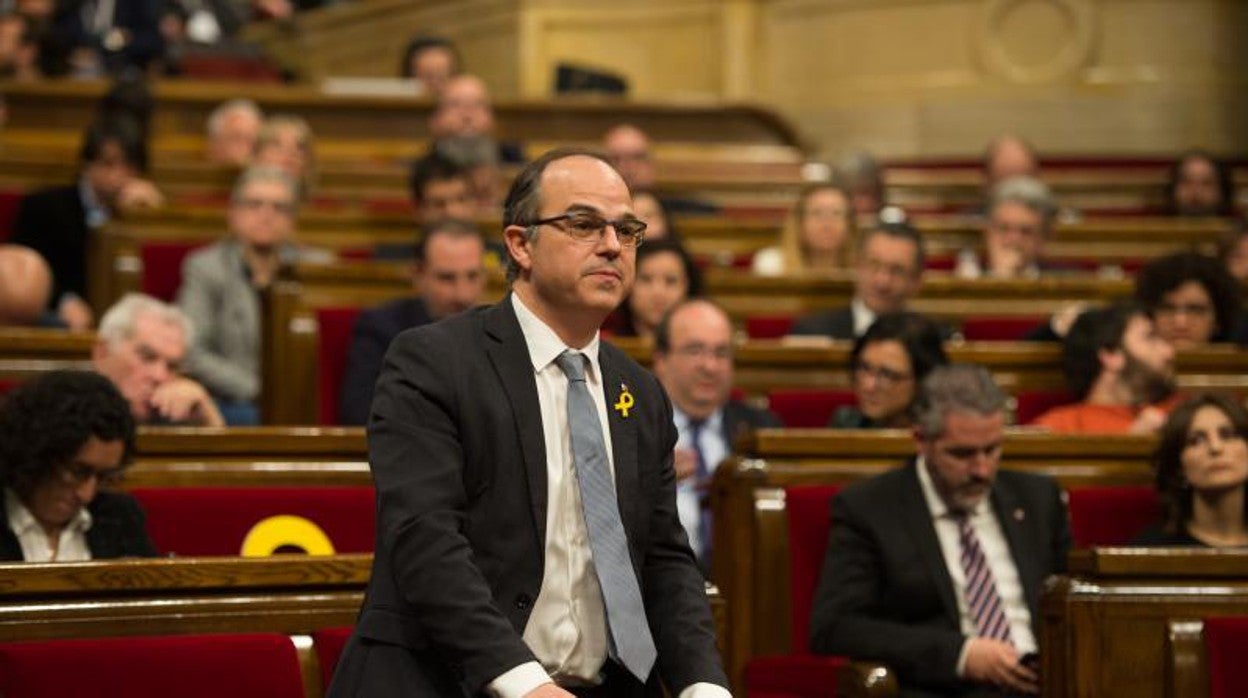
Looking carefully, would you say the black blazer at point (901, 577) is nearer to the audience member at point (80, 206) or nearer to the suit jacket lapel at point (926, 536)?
the suit jacket lapel at point (926, 536)

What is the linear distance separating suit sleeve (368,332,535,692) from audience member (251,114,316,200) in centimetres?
403

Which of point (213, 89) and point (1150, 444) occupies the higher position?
point (213, 89)

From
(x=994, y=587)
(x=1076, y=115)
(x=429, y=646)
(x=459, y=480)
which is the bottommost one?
(x=994, y=587)

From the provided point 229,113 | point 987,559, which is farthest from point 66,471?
point 229,113

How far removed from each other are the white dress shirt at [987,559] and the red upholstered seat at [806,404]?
90cm

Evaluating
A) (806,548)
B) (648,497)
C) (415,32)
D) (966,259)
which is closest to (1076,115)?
(966,259)

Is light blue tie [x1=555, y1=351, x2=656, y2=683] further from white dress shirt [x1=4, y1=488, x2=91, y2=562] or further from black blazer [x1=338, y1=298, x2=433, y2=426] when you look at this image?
black blazer [x1=338, y1=298, x2=433, y2=426]

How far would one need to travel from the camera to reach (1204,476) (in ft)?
11.7

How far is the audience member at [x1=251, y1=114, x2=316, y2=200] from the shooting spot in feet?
20.1

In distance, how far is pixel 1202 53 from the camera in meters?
7.97

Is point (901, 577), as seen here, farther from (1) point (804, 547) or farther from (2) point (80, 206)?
(2) point (80, 206)

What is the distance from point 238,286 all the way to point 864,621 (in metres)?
2.22

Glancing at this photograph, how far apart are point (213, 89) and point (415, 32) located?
175 centimetres

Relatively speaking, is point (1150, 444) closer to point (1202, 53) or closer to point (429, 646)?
point (429, 646)
